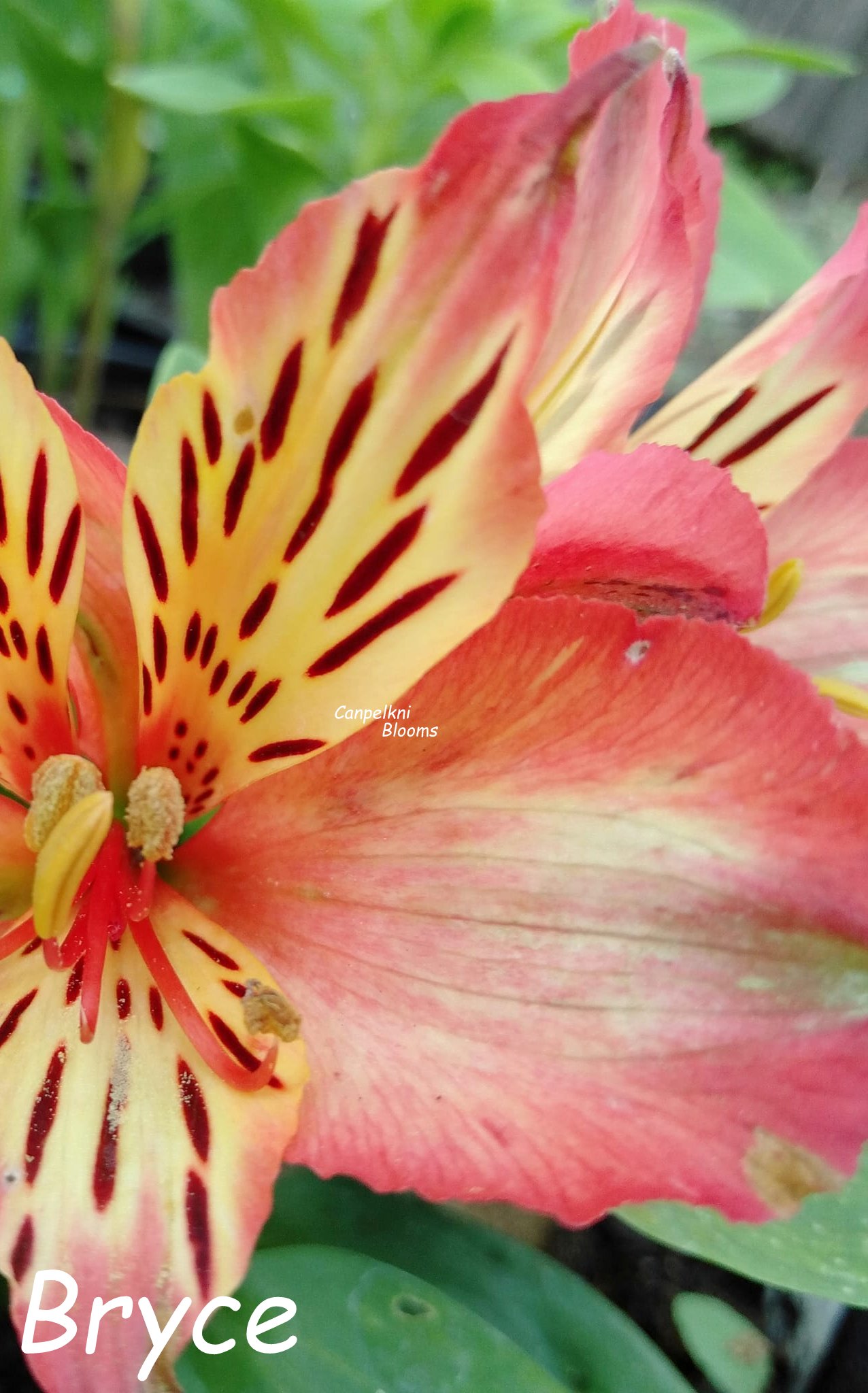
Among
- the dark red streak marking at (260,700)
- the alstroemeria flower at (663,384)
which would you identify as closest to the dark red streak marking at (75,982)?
the dark red streak marking at (260,700)

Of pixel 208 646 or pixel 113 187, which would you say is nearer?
pixel 208 646

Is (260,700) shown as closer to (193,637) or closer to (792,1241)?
(193,637)

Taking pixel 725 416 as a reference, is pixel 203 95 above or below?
above

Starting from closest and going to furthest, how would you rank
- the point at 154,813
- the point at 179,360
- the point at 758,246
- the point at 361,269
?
the point at 361,269 < the point at 154,813 < the point at 179,360 < the point at 758,246

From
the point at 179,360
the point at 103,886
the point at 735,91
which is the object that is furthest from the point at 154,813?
the point at 735,91

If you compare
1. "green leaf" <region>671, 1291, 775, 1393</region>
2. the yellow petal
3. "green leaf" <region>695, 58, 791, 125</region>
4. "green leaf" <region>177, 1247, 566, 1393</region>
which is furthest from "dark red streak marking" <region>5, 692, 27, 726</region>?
"green leaf" <region>695, 58, 791, 125</region>

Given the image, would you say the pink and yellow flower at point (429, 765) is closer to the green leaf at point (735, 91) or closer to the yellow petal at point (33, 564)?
the yellow petal at point (33, 564)
